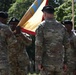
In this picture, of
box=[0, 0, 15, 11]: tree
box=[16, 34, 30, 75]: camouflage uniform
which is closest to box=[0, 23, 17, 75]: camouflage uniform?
box=[16, 34, 30, 75]: camouflage uniform

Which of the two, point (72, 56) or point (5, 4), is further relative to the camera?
point (5, 4)

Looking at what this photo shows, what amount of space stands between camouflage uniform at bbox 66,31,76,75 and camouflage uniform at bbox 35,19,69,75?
1.11 meters

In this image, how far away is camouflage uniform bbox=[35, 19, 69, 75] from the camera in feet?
23.9

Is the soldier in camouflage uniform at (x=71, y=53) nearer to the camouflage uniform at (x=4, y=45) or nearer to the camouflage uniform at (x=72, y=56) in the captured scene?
the camouflage uniform at (x=72, y=56)

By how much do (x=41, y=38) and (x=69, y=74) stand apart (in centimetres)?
179

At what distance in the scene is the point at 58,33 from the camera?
7.35 m

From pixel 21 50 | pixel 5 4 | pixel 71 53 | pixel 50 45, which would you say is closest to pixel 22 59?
pixel 21 50

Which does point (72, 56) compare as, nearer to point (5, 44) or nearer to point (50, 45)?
point (50, 45)

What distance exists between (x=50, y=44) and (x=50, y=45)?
18mm

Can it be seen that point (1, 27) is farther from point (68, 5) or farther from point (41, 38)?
point (68, 5)

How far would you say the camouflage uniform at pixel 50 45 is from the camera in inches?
287

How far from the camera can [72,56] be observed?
28.6 ft

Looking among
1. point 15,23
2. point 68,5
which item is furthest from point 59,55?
point 68,5

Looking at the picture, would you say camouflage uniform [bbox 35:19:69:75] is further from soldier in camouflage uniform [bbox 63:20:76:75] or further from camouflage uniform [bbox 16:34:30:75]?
camouflage uniform [bbox 16:34:30:75]
